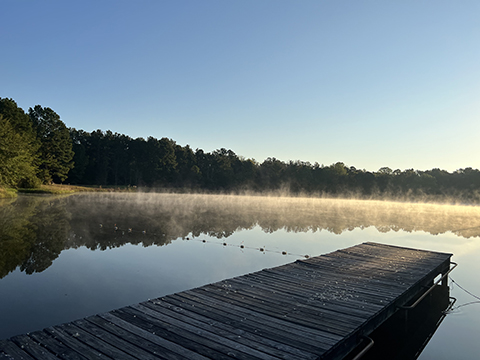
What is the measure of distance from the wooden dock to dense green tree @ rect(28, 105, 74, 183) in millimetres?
50705

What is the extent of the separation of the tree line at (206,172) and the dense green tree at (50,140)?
0.15 m

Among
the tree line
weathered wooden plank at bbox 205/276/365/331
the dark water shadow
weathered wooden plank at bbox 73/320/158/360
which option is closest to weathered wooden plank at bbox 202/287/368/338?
weathered wooden plank at bbox 205/276/365/331

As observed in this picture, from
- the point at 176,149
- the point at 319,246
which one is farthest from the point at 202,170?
the point at 319,246

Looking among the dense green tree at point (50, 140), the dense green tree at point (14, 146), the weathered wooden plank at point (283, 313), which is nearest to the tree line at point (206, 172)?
the dense green tree at point (50, 140)

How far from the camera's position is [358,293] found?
5621mm

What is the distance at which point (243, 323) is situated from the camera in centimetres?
411

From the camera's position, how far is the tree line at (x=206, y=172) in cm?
6081

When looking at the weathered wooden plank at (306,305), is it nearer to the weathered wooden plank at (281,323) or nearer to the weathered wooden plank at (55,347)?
the weathered wooden plank at (281,323)

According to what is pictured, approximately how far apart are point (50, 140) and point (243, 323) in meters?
54.9

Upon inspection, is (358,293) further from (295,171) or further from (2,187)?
(295,171)

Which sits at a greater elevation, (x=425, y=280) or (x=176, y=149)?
(x=176, y=149)

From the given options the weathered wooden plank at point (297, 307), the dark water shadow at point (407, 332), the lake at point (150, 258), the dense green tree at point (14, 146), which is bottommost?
the dark water shadow at point (407, 332)

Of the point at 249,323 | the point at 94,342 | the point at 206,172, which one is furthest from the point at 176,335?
the point at 206,172

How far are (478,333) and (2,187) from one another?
128 ft
